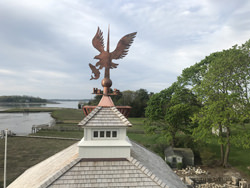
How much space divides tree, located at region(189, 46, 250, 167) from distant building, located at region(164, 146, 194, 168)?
151 inches

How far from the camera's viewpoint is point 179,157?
2316cm

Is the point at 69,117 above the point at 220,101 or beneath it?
beneath

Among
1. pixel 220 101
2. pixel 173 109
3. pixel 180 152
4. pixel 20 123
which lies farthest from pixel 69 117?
pixel 220 101

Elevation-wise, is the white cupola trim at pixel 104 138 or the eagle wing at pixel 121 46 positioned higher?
the eagle wing at pixel 121 46

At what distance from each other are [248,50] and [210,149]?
18.0 m

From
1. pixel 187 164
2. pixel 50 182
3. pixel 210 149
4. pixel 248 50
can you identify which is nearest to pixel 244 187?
pixel 187 164

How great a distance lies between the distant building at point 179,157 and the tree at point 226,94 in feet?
12.6

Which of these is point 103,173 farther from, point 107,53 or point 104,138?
point 107,53

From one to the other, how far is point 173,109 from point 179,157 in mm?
6910

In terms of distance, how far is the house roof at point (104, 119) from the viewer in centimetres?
767

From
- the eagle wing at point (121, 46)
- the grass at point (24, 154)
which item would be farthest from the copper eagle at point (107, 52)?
the grass at point (24, 154)

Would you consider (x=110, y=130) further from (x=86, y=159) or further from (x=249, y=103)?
(x=249, y=103)

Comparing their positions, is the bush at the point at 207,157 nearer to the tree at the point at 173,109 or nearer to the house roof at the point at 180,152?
the house roof at the point at 180,152

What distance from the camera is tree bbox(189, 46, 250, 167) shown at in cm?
2039
